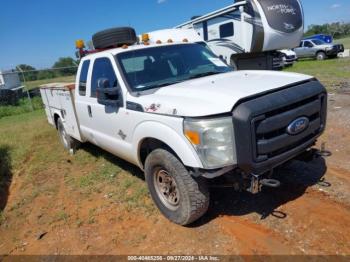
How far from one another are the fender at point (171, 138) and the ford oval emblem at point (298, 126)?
98 cm

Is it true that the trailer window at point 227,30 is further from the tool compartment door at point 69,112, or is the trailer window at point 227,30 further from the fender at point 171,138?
the fender at point 171,138

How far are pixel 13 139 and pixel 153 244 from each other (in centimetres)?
778

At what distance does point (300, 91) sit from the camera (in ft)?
10.5

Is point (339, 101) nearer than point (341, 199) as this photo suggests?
No

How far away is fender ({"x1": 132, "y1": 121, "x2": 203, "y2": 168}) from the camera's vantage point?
2958mm

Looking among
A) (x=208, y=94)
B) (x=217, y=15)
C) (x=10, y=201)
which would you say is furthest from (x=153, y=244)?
(x=217, y=15)

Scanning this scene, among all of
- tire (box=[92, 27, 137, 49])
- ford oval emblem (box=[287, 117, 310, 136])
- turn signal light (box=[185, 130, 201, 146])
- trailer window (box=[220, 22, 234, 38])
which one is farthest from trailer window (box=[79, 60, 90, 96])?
trailer window (box=[220, 22, 234, 38])

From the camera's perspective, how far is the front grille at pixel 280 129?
2.87 metres

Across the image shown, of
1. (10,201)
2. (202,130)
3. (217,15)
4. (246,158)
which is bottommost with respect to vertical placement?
(10,201)

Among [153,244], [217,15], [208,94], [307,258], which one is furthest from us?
[217,15]

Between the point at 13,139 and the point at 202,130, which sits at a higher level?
the point at 202,130

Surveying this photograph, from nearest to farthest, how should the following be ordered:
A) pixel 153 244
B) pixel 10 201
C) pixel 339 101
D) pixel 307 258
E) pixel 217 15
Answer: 1. pixel 307 258
2. pixel 153 244
3. pixel 10 201
4. pixel 339 101
5. pixel 217 15

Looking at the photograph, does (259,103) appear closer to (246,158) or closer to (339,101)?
(246,158)

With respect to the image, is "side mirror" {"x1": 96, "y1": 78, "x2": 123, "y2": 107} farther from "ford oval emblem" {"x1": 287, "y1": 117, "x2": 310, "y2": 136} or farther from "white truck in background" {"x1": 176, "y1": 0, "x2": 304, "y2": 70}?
"white truck in background" {"x1": 176, "y1": 0, "x2": 304, "y2": 70}
